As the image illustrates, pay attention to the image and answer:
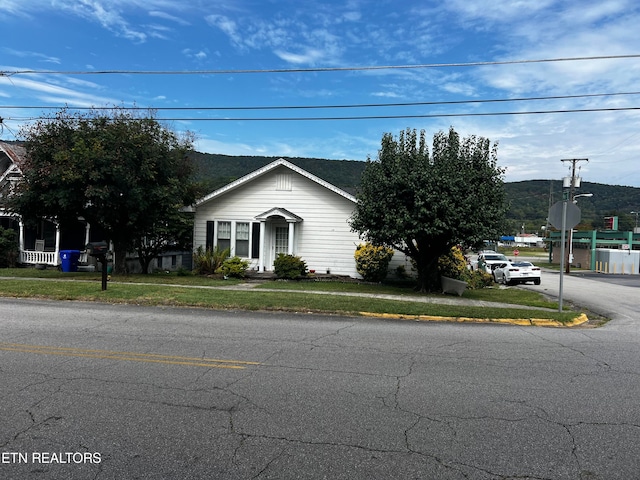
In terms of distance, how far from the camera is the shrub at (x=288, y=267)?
19.0m

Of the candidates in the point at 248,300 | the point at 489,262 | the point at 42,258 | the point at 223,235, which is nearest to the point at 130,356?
the point at 248,300

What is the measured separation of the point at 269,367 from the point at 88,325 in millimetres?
4754

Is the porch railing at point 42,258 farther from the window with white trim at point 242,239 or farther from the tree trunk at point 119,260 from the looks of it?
the window with white trim at point 242,239

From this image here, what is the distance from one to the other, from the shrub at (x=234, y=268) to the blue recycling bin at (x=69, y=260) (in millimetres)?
8087

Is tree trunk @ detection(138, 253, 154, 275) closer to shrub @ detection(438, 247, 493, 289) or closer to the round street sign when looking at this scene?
shrub @ detection(438, 247, 493, 289)

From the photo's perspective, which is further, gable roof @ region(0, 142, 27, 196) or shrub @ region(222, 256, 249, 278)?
gable roof @ region(0, 142, 27, 196)

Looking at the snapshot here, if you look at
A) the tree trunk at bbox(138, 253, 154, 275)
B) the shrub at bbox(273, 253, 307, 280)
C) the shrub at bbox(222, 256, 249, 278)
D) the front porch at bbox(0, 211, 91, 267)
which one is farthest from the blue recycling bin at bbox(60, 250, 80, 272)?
the shrub at bbox(273, 253, 307, 280)

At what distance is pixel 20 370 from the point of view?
5.96 metres

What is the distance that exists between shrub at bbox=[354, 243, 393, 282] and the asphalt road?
34.2ft

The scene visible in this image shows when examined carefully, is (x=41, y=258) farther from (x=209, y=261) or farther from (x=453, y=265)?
(x=453, y=265)

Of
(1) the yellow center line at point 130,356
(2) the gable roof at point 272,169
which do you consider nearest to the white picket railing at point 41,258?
(2) the gable roof at point 272,169

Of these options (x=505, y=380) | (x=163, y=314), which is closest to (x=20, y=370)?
(x=163, y=314)

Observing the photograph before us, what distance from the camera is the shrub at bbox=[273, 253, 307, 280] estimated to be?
1905 centimetres

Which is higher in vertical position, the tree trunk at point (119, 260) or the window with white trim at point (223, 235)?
the window with white trim at point (223, 235)
